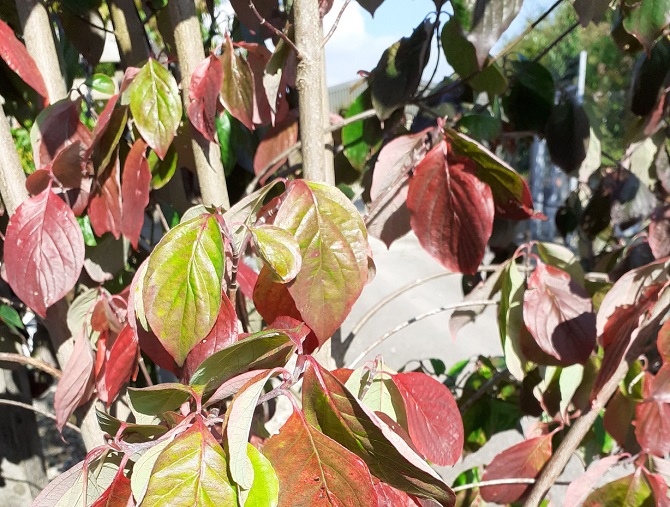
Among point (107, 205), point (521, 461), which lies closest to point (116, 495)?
point (107, 205)

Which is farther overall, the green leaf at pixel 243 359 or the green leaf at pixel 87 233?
the green leaf at pixel 87 233

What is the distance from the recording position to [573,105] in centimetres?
106

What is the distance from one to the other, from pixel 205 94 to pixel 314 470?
0.46m

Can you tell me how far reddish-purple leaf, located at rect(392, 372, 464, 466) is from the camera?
603 mm

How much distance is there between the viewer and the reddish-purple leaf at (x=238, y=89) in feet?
2.54

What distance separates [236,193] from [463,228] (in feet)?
1.68

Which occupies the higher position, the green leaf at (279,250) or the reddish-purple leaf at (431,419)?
the green leaf at (279,250)

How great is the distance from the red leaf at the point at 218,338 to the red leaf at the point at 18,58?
1.34ft

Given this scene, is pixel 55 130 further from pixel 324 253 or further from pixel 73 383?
pixel 324 253

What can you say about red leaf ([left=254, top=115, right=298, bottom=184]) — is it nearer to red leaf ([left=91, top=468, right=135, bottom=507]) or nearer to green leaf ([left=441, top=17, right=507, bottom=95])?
green leaf ([left=441, top=17, right=507, bottom=95])

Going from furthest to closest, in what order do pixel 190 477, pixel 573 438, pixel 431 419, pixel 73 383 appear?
pixel 573 438
pixel 73 383
pixel 431 419
pixel 190 477

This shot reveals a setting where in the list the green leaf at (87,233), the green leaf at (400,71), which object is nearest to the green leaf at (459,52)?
the green leaf at (400,71)

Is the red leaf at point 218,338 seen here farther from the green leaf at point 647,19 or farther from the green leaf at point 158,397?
the green leaf at point 647,19

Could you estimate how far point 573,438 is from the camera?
2.77 feet
